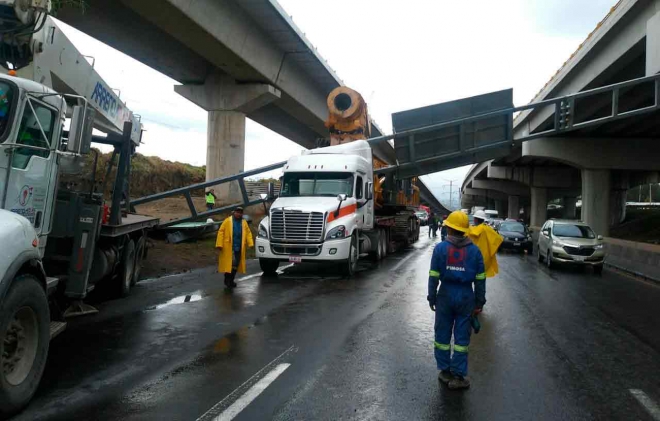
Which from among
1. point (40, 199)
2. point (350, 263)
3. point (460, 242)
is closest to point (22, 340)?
point (40, 199)

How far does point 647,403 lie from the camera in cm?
506

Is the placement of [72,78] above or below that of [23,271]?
above

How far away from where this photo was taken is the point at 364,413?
4.66 metres

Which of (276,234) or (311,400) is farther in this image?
(276,234)

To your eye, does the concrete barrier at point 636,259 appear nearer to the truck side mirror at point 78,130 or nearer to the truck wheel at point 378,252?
the truck wheel at point 378,252

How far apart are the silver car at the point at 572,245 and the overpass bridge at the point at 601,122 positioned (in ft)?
11.3

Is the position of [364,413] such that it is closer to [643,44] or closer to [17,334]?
[17,334]

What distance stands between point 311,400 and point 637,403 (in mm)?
2902

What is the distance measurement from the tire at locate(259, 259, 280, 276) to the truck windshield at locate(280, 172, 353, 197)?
2021 mm

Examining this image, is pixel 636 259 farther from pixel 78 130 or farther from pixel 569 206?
pixel 569 206

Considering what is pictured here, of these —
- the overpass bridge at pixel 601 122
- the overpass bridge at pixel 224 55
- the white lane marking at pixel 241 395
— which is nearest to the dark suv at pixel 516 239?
the overpass bridge at pixel 601 122

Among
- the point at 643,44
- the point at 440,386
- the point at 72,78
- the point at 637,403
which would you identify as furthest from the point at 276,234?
the point at 643,44

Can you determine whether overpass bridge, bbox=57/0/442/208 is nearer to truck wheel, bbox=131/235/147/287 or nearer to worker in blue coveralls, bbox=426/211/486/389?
truck wheel, bbox=131/235/147/287

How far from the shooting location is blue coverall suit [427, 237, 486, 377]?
5383mm
